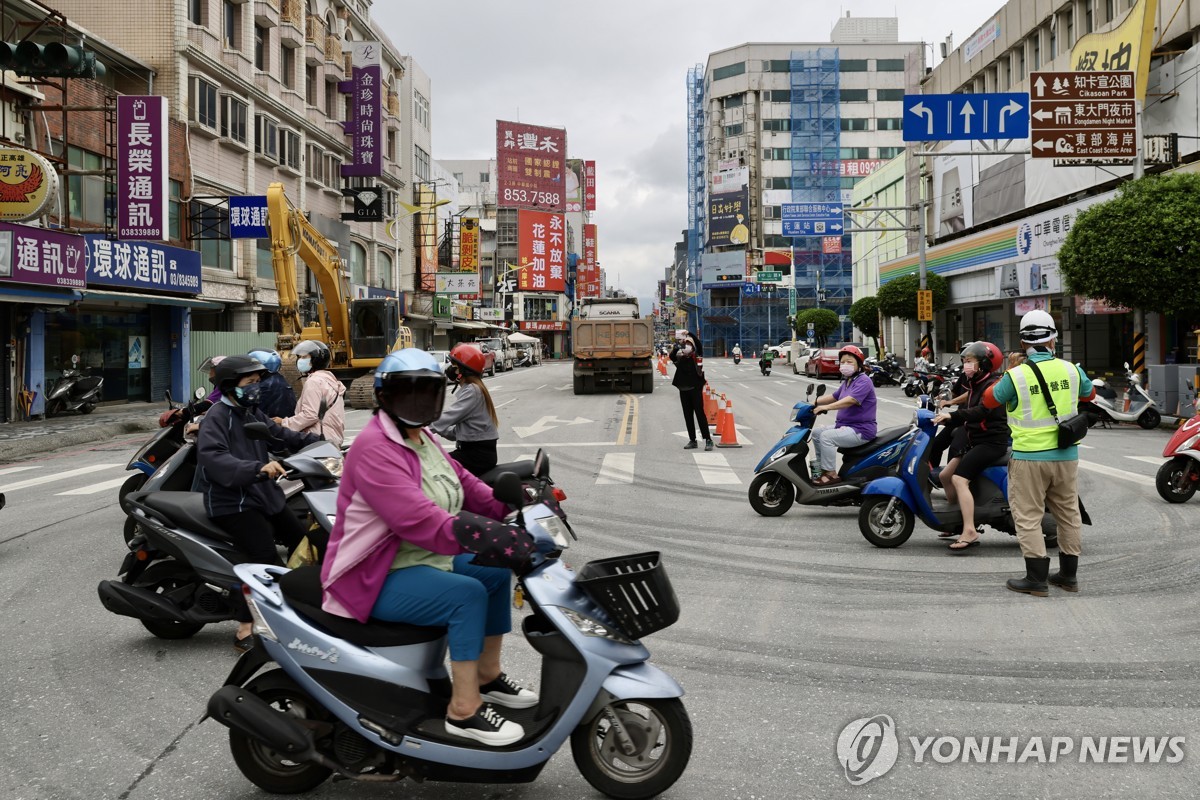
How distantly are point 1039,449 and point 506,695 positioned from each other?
14.4 feet

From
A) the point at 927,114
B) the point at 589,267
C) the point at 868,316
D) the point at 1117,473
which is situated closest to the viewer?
the point at 1117,473

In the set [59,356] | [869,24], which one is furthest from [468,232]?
[869,24]

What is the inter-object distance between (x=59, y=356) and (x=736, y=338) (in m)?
87.0

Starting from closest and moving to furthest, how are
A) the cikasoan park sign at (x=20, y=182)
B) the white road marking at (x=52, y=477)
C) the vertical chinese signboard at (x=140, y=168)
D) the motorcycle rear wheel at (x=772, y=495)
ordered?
the motorcycle rear wheel at (x=772, y=495) → the white road marking at (x=52, y=477) → the cikasoan park sign at (x=20, y=182) → the vertical chinese signboard at (x=140, y=168)

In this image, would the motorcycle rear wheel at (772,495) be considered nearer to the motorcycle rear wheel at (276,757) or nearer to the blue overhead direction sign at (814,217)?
the motorcycle rear wheel at (276,757)

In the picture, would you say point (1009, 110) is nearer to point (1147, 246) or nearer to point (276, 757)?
point (1147, 246)

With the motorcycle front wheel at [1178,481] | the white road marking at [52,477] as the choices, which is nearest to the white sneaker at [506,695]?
the motorcycle front wheel at [1178,481]

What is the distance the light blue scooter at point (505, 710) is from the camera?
348cm

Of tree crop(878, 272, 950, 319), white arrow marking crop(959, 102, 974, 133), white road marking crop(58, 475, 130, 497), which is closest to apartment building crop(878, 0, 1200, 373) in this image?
white arrow marking crop(959, 102, 974, 133)

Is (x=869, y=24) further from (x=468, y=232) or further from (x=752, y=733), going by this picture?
(x=752, y=733)

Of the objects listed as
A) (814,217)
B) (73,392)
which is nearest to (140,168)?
(73,392)

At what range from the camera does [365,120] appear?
47875mm

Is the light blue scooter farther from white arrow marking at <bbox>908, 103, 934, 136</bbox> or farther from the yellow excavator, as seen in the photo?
the yellow excavator
